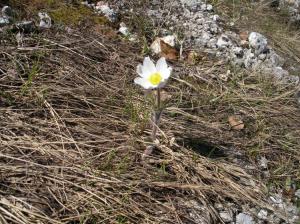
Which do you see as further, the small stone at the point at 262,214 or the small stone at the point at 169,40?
the small stone at the point at 169,40

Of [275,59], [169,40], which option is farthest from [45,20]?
Result: [275,59]

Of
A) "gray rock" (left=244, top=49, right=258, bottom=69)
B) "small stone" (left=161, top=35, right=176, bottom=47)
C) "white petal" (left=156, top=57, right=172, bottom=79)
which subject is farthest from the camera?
"gray rock" (left=244, top=49, right=258, bottom=69)

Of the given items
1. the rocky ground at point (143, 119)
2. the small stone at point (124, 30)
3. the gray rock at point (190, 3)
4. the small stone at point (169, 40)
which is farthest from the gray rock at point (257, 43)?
the small stone at point (124, 30)

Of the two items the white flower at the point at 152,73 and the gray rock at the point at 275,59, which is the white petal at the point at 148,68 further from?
the gray rock at the point at 275,59

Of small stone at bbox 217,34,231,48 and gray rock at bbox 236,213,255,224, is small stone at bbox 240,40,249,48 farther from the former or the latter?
gray rock at bbox 236,213,255,224

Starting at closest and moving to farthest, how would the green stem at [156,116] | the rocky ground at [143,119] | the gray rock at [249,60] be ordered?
the rocky ground at [143,119] → the green stem at [156,116] → the gray rock at [249,60]

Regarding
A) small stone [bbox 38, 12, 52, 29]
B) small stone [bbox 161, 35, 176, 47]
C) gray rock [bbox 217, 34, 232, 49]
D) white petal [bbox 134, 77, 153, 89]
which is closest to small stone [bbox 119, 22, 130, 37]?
small stone [bbox 161, 35, 176, 47]

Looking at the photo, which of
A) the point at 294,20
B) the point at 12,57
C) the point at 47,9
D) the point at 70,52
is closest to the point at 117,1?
the point at 47,9
